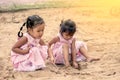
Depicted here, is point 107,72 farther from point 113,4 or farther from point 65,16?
point 113,4

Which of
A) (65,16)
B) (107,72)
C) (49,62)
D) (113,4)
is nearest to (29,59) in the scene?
(49,62)

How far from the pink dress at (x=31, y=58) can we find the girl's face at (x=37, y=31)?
0.28 ft

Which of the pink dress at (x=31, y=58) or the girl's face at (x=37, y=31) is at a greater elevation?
the girl's face at (x=37, y=31)

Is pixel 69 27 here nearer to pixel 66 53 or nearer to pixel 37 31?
pixel 66 53

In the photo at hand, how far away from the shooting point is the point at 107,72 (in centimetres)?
575

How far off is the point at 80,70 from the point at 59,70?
1.00 feet

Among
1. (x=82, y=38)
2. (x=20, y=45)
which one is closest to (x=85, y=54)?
(x=20, y=45)

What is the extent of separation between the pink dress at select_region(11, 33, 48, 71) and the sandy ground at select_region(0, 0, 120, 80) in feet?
0.41

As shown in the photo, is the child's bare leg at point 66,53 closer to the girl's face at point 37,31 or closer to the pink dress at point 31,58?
the pink dress at point 31,58

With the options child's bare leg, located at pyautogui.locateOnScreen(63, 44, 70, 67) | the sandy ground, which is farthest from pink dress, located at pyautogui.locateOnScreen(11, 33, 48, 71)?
child's bare leg, located at pyautogui.locateOnScreen(63, 44, 70, 67)

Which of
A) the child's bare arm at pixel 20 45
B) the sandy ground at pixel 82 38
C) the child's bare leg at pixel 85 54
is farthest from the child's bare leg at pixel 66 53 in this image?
the child's bare arm at pixel 20 45

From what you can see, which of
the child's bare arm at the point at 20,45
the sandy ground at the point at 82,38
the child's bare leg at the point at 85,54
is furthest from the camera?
the child's bare leg at the point at 85,54

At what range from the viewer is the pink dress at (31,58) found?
19.5 feet

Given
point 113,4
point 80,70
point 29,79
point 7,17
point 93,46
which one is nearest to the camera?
point 29,79
